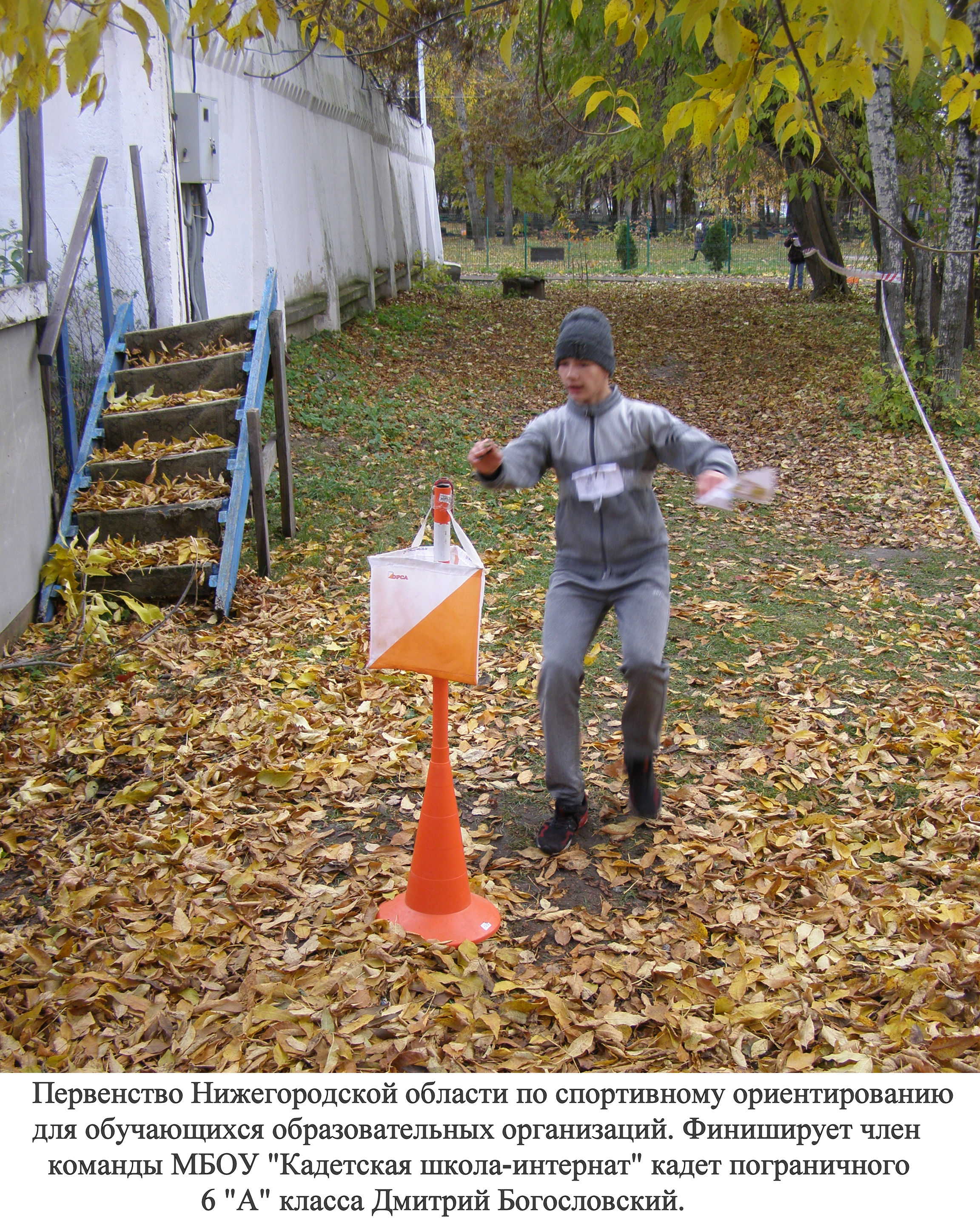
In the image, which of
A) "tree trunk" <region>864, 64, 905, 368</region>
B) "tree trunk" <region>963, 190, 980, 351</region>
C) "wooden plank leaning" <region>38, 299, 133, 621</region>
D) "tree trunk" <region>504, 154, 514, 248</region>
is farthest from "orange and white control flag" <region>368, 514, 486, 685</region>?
"tree trunk" <region>504, 154, 514, 248</region>

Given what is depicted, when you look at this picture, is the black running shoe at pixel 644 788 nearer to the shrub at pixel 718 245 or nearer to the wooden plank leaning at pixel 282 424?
the wooden plank leaning at pixel 282 424

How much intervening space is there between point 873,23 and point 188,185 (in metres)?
8.23

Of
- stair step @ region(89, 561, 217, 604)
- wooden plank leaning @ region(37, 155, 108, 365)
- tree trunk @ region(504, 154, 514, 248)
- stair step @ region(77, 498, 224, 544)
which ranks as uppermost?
tree trunk @ region(504, 154, 514, 248)

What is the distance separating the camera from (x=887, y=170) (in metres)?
11.4

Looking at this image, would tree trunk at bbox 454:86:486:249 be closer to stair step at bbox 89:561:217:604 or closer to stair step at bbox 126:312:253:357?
stair step at bbox 126:312:253:357

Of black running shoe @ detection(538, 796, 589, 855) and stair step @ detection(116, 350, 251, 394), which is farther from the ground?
stair step @ detection(116, 350, 251, 394)

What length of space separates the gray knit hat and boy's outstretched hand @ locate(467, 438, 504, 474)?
1.30 ft

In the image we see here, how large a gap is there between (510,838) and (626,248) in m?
36.6

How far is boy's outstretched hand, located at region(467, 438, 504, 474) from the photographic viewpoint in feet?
11.9

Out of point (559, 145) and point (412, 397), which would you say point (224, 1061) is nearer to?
point (412, 397)

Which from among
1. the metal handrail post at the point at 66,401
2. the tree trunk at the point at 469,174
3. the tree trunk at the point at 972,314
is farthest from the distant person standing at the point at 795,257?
the metal handrail post at the point at 66,401

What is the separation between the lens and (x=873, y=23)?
92.6 inches

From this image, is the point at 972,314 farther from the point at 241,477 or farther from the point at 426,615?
the point at 426,615

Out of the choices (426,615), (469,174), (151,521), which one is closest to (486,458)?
(426,615)
